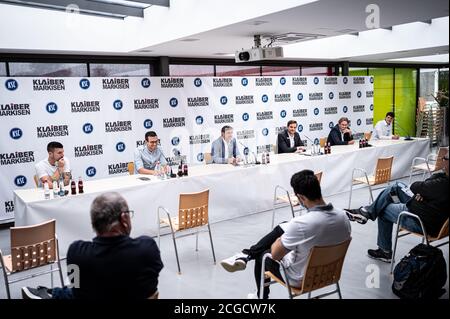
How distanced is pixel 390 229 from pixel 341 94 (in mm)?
5919

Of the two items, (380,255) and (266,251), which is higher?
(266,251)

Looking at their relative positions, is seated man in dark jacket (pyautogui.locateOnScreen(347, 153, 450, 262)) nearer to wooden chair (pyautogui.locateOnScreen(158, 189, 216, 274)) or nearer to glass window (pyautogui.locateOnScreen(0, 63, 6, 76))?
wooden chair (pyautogui.locateOnScreen(158, 189, 216, 274))

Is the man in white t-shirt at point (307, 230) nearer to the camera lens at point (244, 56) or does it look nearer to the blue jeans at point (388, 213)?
the blue jeans at point (388, 213)

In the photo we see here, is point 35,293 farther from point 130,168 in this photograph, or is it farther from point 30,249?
point 130,168

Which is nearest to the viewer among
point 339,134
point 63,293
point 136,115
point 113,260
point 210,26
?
point 113,260

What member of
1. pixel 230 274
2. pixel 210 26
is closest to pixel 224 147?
pixel 210 26

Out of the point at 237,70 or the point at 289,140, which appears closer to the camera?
the point at 289,140

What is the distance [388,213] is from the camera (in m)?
3.38

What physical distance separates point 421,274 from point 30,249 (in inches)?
110

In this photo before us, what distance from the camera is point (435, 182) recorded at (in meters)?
2.86
